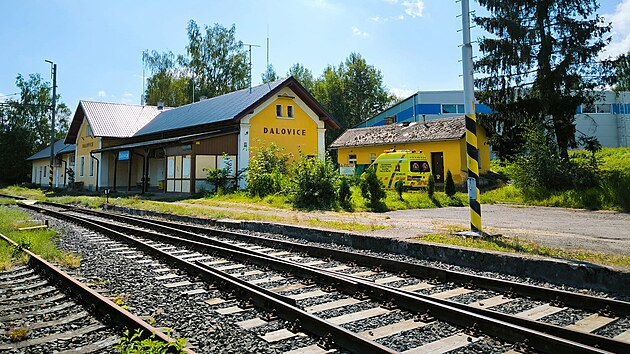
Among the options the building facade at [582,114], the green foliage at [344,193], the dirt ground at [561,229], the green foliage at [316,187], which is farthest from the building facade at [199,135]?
the building facade at [582,114]

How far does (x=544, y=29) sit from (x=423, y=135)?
11.5m

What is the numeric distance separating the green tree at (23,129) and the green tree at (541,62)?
53717 millimetres

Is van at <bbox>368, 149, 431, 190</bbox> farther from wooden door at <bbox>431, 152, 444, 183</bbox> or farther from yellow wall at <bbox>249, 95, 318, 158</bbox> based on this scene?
wooden door at <bbox>431, 152, 444, 183</bbox>

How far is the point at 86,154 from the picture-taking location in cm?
3797

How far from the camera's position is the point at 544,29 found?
2048cm

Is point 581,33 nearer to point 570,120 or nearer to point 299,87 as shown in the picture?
point 570,120

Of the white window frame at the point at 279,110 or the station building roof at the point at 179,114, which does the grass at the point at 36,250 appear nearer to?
the station building roof at the point at 179,114

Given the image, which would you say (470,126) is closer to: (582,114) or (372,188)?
(372,188)

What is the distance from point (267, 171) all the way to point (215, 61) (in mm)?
31635

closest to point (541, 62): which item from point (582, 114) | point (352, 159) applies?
point (352, 159)

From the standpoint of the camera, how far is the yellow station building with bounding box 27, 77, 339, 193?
24969mm

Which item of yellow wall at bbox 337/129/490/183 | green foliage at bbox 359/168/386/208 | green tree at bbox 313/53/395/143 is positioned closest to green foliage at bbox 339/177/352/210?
green foliage at bbox 359/168/386/208

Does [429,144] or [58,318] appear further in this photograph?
[429,144]

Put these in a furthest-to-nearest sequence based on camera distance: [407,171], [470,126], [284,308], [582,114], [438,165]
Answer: [582,114] → [438,165] → [407,171] → [470,126] → [284,308]
